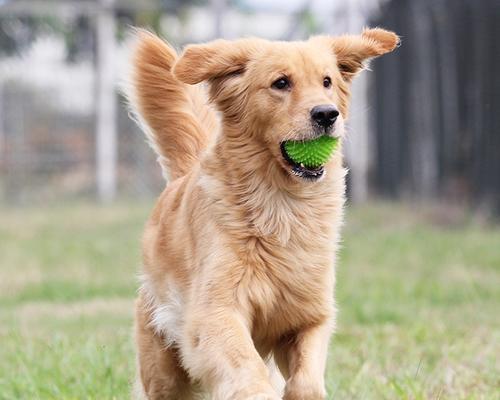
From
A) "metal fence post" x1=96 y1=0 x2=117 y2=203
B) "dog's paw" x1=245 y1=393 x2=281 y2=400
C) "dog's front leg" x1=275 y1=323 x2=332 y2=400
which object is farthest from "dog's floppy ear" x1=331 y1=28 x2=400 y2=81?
"metal fence post" x1=96 y1=0 x2=117 y2=203

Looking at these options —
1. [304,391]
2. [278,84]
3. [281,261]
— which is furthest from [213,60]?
[304,391]

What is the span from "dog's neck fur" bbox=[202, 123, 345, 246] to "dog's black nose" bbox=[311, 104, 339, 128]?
23 cm

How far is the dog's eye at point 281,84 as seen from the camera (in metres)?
3.72

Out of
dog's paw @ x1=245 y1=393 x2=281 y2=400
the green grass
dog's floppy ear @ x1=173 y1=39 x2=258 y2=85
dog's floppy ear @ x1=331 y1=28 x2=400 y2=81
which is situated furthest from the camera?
the green grass

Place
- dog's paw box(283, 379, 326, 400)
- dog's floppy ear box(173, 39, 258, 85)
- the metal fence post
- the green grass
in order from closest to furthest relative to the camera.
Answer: dog's paw box(283, 379, 326, 400), dog's floppy ear box(173, 39, 258, 85), the green grass, the metal fence post

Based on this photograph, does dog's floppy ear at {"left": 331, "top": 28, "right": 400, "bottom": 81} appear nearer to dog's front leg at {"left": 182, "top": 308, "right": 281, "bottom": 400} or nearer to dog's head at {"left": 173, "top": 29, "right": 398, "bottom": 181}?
dog's head at {"left": 173, "top": 29, "right": 398, "bottom": 181}

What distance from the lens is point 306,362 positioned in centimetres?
350

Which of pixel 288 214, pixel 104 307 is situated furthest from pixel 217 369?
pixel 104 307

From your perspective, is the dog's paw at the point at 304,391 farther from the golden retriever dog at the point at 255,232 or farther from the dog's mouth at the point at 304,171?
the dog's mouth at the point at 304,171

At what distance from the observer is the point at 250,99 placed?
12.5 ft

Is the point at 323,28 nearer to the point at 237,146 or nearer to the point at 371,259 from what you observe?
the point at 371,259

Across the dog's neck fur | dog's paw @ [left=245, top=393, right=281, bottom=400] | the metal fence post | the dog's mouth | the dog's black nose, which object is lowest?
the metal fence post

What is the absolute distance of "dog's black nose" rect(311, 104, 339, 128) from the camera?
3.56 m

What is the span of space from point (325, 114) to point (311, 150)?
15 centimetres
